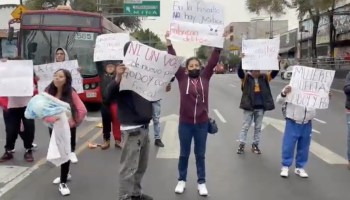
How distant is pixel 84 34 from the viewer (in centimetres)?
1530

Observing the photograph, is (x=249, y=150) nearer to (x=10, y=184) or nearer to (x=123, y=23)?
(x=10, y=184)

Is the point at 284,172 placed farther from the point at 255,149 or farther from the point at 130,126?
the point at 130,126

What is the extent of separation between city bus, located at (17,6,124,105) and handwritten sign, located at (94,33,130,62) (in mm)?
→ 6241

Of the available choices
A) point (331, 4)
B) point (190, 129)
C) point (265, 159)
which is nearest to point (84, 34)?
point (265, 159)

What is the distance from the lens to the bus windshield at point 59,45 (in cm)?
1506

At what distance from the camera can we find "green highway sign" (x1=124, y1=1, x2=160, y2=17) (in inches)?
1576

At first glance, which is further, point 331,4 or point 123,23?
point 123,23

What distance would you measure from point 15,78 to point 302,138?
4.56 meters

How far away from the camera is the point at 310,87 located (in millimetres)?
7270

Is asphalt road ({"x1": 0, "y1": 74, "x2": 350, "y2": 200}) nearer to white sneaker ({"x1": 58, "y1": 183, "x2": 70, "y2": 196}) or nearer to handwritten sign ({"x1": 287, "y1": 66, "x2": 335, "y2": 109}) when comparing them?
white sneaker ({"x1": 58, "y1": 183, "x2": 70, "y2": 196})

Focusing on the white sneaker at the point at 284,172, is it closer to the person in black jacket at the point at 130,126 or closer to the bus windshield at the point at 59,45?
the person in black jacket at the point at 130,126

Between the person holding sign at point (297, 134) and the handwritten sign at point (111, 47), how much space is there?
304 centimetres

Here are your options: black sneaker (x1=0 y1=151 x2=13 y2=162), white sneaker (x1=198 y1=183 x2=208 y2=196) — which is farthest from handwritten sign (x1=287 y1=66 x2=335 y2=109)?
black sneaker (x1=0 y1=151 x2=13 y2=162)

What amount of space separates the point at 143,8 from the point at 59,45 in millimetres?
25862
